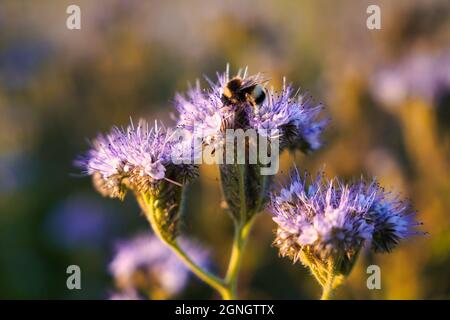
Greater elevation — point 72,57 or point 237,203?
point 72,57

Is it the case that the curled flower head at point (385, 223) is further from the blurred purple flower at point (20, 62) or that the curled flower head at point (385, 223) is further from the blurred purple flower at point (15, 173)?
the blurred purple flower at point (20, 62)

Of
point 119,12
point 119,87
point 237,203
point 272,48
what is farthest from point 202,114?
point 119,12

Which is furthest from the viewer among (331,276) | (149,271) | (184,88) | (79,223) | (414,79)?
(184,88)

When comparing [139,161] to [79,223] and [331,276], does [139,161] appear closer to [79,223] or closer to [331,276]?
[331,276]

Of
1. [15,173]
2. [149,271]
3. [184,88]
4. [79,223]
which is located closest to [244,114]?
[149,271]

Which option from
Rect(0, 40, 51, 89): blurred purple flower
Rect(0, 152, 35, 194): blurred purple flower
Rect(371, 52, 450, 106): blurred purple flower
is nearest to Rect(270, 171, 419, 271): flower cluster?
Rect(371, 52, 450, 106): blurred purple flower

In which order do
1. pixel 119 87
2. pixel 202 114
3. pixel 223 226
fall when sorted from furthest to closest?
pixel 119 87
pixel 223 226
pixel 202 114

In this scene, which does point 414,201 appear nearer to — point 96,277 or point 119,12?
point 96,277
